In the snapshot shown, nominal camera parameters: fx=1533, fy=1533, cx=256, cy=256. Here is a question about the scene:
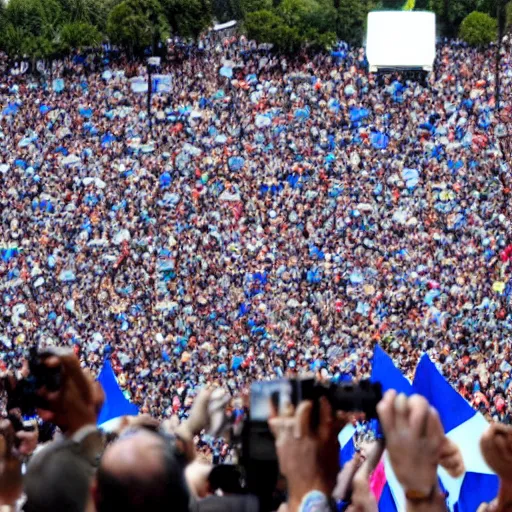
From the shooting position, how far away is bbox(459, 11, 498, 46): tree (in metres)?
32.2

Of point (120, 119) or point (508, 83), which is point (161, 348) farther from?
point (508, 83)

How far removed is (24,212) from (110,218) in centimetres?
163

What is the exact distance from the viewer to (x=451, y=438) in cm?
869

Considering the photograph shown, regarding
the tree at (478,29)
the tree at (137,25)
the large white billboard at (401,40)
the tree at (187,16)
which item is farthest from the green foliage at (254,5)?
the tree at (478,29)

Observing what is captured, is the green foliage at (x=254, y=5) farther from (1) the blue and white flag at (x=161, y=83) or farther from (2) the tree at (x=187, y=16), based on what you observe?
(1) the blue and white flag at (x=161, y=83)

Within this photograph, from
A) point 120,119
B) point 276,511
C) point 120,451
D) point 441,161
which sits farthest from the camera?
point 120,119

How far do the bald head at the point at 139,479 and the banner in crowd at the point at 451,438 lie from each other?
3.48 metres

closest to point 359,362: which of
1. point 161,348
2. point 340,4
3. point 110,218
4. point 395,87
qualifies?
point 161,348

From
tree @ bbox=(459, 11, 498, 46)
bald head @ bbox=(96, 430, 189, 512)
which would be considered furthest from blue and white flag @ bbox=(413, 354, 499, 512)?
tree @ bbox=(459, 11, 498, 46)

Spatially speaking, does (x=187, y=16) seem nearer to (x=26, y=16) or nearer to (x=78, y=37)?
(x=78, y=37)

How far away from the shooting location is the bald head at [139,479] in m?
3.09

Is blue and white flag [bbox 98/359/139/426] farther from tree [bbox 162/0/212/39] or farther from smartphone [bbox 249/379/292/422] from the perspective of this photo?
tree [bbox 162/0/212/39]

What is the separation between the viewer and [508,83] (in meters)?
30.8

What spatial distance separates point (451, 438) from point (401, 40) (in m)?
23.2
